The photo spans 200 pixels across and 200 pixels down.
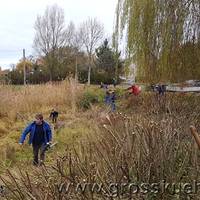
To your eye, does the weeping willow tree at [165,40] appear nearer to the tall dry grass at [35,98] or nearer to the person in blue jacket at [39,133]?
the person in blue jacket at [39,133]

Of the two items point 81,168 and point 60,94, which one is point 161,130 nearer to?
point 81,168

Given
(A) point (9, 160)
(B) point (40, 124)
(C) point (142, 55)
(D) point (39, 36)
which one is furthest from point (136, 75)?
A: (D) point (39, 36)

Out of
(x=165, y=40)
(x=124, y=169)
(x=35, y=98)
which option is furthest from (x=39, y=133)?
(x=35, y=98)

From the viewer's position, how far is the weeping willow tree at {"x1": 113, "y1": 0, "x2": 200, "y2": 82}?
1023 centimetres

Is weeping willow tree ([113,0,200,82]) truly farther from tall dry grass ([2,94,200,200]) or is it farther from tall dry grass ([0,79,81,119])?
tall dry grass ([0,79,81,119])

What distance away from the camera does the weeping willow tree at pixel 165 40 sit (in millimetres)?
10234

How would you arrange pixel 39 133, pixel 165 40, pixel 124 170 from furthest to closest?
pixel 39 133, pixel 165 40, pixel 124 170

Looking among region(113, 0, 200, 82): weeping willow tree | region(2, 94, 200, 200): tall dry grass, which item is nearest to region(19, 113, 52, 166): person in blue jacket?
region(113, 0, 200, 82): weeping willow tree

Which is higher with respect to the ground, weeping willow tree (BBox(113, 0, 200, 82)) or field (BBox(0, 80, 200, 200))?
weeping willow tree (BBox(113, 0, 200, 82))

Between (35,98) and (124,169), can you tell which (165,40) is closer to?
(124,169)

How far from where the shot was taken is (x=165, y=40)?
1042 centimetres

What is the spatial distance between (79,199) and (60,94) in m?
19.5

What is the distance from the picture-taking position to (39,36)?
52.2m

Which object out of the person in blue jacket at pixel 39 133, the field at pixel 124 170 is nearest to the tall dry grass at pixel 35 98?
the person in blue jacket at pixel 39 133
